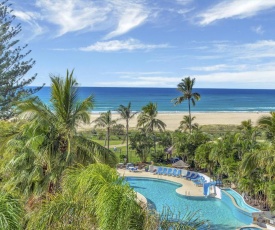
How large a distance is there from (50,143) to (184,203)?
42.8ft

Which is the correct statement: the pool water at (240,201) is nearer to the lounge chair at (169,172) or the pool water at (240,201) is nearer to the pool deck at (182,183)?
the pool deck at (182,183)

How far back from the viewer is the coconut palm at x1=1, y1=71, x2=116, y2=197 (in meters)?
6.23

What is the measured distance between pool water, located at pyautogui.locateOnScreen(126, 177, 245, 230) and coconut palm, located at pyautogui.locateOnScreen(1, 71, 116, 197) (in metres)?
6.52

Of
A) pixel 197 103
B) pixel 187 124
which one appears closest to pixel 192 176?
pixel 187 124

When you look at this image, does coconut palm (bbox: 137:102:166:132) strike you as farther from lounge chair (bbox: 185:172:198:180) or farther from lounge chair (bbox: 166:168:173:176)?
lounge chair (bbox: 185:172:198:180)

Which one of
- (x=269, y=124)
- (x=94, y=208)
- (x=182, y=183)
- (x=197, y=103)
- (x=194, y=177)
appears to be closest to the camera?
(x=94, y=208)

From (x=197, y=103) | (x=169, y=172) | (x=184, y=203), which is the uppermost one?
(x=197, y=103)

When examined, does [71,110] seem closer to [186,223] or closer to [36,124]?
[36,124]

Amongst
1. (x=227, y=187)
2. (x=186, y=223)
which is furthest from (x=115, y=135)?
(x=186, y=223)

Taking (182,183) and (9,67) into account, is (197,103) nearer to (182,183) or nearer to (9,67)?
(182,183)

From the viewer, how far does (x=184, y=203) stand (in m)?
17.8

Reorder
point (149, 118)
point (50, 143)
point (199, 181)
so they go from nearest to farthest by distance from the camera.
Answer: point (50, 143) < point (199, 181) < point (149, 118)

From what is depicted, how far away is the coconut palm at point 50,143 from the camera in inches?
245

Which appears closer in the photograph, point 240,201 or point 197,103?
point 240,201
